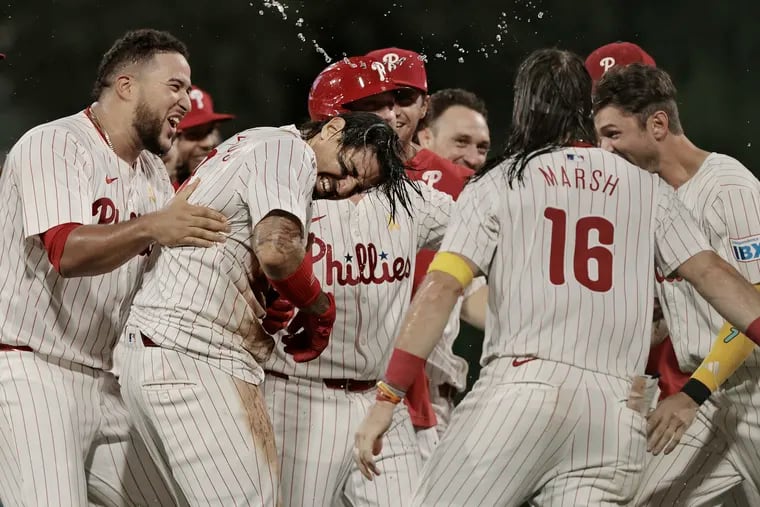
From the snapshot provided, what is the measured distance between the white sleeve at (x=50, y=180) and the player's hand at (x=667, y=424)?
6.00 ft

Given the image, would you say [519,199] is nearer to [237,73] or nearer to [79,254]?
[79,254]

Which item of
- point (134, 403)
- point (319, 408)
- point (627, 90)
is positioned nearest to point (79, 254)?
point (134, 403)

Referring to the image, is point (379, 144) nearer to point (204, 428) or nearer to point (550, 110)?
point (550, 110)

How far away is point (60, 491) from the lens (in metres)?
3.42

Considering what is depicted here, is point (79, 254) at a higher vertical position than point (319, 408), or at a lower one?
higher

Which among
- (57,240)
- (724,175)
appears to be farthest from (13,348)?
(724,175)

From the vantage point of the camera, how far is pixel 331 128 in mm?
3686

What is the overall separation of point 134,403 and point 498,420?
1.06 m

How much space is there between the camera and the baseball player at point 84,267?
3.29 meters

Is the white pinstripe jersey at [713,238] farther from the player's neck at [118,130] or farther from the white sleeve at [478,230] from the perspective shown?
the player's neck at [118,130]

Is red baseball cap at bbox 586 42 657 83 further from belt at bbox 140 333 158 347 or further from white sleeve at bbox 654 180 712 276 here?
belt at bbox 140 333 158 347

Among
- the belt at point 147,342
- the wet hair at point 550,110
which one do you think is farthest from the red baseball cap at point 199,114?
the wet hair at point 550,110

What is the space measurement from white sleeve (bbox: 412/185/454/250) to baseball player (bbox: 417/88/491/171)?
2.15m

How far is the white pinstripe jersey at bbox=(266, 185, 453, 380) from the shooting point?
12.6 feet
